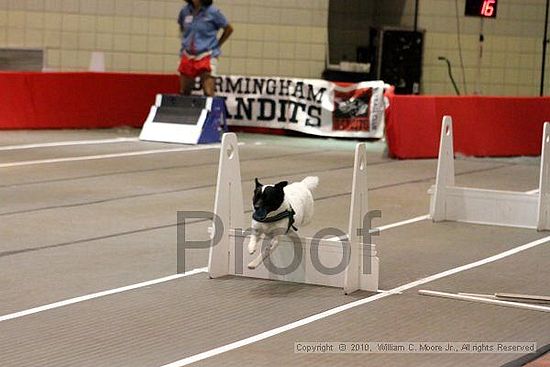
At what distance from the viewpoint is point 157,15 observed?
22875mm

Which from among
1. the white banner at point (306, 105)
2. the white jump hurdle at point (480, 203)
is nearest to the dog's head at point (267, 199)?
the white jump hurdle at point (480, 203)

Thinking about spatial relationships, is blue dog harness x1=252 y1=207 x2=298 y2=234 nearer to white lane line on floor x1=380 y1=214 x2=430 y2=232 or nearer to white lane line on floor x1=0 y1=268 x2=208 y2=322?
white lane line on floor x1=0 y1=268 x2=208 y2=322

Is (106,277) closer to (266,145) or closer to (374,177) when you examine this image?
(374,177)

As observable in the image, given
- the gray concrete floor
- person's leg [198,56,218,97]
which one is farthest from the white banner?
the gray concrete floor

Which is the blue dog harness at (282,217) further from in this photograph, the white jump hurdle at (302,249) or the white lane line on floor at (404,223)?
the white lane line on floor at (404,223)

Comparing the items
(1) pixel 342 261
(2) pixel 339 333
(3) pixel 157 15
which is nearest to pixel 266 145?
(3) pixel 157 15

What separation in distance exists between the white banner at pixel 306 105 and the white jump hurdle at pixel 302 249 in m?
10.2

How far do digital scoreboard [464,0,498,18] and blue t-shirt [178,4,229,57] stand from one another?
5063 millimetres

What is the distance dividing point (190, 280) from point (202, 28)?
1002cm

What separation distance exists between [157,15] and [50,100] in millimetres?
5294

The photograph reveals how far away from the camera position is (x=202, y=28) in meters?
17.2

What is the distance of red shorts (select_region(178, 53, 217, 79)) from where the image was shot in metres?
17.3

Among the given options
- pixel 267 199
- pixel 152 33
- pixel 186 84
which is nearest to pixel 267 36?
pixel 152 33

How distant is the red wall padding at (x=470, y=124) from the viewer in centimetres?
1607
